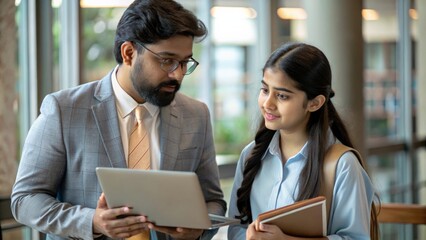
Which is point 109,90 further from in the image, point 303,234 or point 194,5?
point 194,5

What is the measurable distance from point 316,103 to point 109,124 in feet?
2.28

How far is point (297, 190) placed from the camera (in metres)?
2.53

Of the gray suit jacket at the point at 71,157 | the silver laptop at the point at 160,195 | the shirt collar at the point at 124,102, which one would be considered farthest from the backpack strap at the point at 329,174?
the shirt collar at the point at 124,102

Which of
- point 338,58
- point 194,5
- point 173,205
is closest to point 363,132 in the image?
point 338,58

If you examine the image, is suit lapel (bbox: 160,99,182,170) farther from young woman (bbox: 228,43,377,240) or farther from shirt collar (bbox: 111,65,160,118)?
young woman (bbox: 228,43,377,240)

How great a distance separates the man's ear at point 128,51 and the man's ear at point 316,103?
2.03 feet

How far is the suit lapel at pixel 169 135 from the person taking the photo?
270 cm

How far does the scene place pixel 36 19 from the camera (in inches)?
176

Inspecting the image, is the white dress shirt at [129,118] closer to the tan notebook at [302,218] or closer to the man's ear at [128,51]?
the man's ear at [128,51]

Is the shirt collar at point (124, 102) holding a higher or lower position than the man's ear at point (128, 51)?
lower

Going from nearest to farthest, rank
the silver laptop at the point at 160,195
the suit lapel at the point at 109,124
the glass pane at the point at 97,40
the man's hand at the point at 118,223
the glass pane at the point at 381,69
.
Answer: the silver laptop at the point at 160,195 < the man's hand at the point at 118,223 < the suit lapel at the point at 109,124 < the glass pane at the point at 97,40 < the glass pane at the point at 381,69

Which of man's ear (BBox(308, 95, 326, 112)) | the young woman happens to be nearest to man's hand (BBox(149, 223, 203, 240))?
the young woman

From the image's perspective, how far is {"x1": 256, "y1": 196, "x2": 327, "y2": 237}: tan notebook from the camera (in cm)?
229

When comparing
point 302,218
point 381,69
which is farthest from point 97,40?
point 381,69
